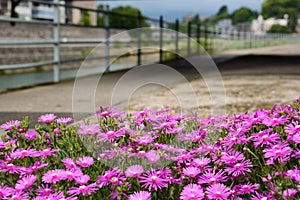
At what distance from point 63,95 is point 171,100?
1645 mm

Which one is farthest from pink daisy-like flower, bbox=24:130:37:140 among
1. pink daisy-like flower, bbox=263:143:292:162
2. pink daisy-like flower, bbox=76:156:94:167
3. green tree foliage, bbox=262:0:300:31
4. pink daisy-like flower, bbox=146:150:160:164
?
green tree foliage, bbox=262:0:300:31

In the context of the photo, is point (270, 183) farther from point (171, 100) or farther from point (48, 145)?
point (171, 100)

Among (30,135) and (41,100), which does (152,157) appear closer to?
(30,135)

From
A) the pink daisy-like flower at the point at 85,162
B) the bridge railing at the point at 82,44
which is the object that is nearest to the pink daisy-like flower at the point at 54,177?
the pink daisy-like flower at the point at 85,162

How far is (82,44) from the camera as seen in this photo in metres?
18.0

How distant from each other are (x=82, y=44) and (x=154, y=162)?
1651 centimetres

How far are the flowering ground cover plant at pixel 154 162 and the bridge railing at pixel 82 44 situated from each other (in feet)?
7.27

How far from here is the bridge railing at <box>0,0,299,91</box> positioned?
8453mm

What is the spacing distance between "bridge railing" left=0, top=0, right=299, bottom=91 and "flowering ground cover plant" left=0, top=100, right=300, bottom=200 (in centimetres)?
222

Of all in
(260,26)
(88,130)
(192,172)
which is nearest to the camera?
(192,172)

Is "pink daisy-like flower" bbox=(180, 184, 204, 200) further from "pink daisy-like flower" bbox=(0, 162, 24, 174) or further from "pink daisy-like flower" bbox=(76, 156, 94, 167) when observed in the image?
"pink daisy-like flower" bbox=(0, 162, 24, 174)

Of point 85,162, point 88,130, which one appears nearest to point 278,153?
point 85,162

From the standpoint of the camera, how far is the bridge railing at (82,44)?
8.45 meters

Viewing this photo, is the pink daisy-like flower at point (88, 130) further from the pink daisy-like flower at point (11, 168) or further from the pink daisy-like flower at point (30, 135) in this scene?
the pink daisy-like flower at point (11, 168)
